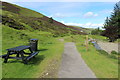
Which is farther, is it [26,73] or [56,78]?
[26,73]

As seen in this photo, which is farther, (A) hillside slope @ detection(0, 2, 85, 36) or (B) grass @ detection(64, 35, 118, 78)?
(A) hillside slope @ detection(0, 2, 85, 36)

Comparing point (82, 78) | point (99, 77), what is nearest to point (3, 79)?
point (82, 78)

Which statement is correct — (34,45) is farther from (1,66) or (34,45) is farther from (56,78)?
(56,78)

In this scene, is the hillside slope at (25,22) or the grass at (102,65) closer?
the grass at (102,65)

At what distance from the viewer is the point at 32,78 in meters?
5.19

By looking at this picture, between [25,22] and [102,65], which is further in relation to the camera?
[25,22]

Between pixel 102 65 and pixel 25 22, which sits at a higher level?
pixel 25 22

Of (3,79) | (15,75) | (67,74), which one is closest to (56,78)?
(67,74)

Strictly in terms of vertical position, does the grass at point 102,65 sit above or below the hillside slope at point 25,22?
below

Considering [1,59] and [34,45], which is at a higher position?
[34,45]

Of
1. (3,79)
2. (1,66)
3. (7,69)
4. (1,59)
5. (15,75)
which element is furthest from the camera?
(1,59)

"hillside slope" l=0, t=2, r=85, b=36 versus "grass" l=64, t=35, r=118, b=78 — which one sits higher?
"hillside slope" l=0, t=2, r=85, b=36

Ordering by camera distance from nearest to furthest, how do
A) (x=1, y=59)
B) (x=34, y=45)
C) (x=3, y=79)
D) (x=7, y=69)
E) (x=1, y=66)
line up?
(x=3, y=79)
(x=7, y=69)
(x=1, y=66)
(x=1, y=59)
(x=34, y=45)

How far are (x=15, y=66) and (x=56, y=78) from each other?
9.55 ft
